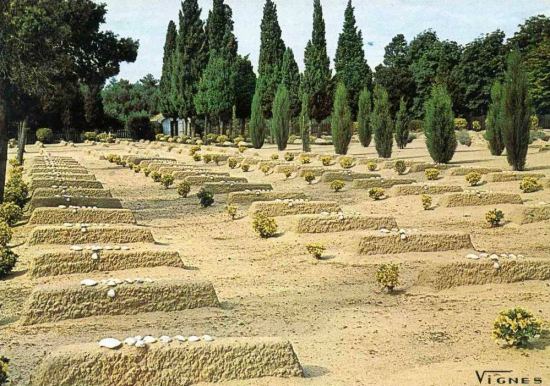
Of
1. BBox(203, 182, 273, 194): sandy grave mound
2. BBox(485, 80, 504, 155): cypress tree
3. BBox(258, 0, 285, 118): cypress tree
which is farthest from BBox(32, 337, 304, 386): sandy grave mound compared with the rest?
BBox(258, 0, 285, 118): cypress tree

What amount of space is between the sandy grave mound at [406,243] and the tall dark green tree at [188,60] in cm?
3762

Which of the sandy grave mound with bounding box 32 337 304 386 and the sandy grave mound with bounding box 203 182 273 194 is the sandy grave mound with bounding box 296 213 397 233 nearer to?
the sandy grave mound with bounding box 32 337 304 386

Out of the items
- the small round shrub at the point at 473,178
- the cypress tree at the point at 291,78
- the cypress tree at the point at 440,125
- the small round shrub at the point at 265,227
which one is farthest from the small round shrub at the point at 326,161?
the cypress tree at the point at 291,78

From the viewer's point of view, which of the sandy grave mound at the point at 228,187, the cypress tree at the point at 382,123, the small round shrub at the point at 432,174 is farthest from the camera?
the cypress tree at the point at 382,123

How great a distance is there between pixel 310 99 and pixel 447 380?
39192 millimetres

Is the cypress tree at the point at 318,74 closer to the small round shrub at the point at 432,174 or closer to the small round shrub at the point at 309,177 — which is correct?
the small round shrub at the point at 309,177

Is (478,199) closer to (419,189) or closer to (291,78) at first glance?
(419,189)

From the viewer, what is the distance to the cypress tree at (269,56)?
45.8 metres

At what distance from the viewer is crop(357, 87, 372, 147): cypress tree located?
30.8 meters

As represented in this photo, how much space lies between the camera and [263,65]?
155 ft

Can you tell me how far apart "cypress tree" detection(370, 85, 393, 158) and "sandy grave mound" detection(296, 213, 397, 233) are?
633 inches

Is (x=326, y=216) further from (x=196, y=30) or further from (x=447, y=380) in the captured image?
(x=196, y=30)

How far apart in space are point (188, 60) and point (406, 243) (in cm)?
3910

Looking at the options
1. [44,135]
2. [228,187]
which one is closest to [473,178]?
A: [228,187]
